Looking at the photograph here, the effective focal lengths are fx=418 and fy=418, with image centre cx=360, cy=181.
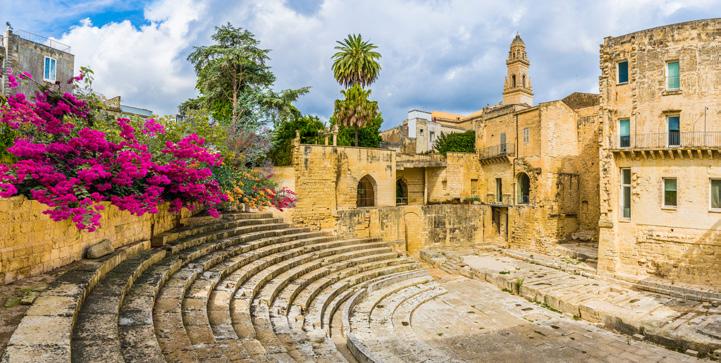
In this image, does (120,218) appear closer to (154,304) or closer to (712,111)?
(154,304)

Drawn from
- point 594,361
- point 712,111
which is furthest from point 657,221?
point 594,361

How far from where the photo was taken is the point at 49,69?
23.7 m

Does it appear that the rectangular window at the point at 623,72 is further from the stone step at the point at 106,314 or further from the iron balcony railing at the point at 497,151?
the stone step at the point at 106,314

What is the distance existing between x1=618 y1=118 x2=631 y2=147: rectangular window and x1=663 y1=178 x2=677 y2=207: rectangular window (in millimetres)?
2271

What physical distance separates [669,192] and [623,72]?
588 cm

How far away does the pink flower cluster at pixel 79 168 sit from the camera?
644 centimetres

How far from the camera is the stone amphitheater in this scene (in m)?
5.05

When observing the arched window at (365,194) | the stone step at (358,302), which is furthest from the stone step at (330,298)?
the arched window at (365,194)

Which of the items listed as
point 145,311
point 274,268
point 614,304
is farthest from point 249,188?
point 614,304

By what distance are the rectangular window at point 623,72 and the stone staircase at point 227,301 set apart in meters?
13.1

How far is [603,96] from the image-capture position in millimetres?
19906

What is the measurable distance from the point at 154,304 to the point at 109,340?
2132 mm

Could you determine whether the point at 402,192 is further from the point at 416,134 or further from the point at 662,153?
the point at 662,153

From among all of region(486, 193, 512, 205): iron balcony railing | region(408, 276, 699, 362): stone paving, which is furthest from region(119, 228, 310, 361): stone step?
region(486, 193, 512, 205): iron balcony railing
